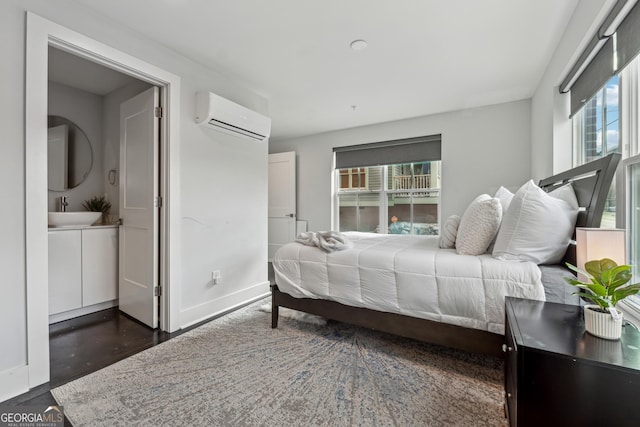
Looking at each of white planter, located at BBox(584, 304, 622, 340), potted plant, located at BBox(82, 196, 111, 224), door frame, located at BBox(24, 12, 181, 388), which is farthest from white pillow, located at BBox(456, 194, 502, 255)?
potted plant, located at BBox(82, 196, 111, 224)

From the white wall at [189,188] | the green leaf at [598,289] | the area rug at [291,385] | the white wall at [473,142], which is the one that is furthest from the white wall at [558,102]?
the white wall at [189,188]

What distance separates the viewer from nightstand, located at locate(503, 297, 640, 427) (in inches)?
34.1

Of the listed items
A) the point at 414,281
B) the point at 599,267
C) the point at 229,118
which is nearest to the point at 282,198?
the point at 229,118

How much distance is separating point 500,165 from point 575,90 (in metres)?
1.43

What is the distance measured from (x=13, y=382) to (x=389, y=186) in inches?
171

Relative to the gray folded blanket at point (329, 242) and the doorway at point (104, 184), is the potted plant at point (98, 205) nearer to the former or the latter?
the doorway at point (104, 184)

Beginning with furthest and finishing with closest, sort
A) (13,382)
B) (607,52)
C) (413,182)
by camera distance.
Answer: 1. (413,182)
2. (607,52)
3. (13,382)

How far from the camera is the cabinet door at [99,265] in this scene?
9.26 ft

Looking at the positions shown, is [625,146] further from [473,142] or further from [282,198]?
[282,198]

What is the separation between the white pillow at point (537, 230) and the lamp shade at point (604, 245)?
44 centimetres

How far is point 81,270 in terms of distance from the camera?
2.79 metres

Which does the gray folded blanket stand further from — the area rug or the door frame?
the door frame

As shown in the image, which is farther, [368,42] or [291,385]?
[368,42]

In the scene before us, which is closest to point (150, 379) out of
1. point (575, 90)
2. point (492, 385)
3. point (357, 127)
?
point (492, 385)
